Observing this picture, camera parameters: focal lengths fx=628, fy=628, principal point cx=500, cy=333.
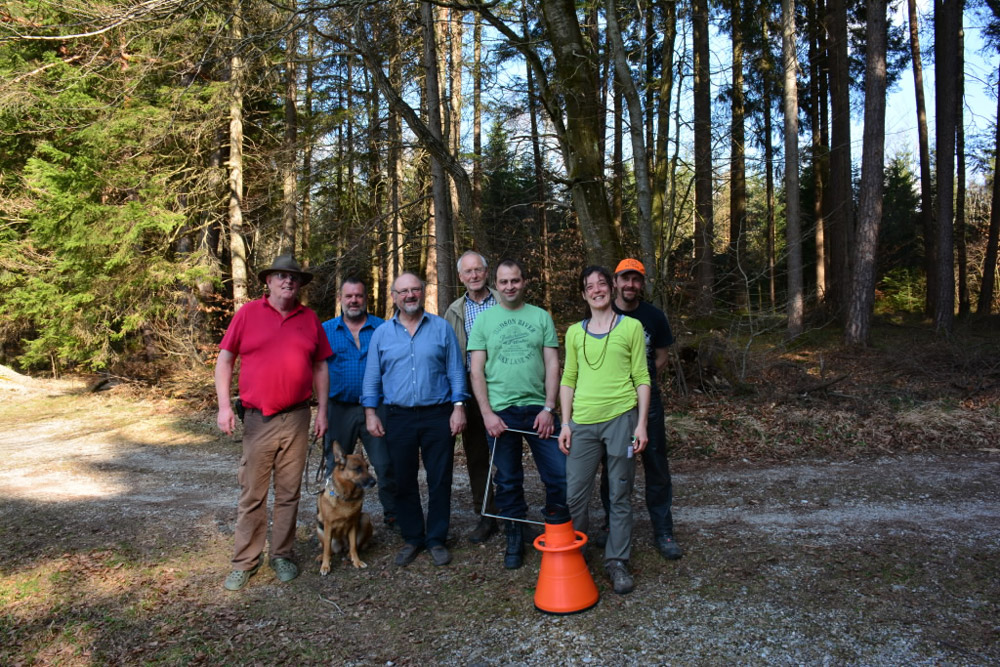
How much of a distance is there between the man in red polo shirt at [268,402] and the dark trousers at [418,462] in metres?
0.68

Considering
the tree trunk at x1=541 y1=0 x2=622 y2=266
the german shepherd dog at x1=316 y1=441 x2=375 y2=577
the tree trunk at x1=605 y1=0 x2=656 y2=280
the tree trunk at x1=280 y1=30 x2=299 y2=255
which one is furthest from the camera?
the tree trunk at x1=280 y1=30 x2=299 y2=255

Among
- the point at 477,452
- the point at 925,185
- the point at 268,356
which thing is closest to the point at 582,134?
the point at 477,452

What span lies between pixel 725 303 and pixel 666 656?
21.7 feet

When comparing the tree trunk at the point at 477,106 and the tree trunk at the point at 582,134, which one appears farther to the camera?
the tree trunk at the point at 477,106

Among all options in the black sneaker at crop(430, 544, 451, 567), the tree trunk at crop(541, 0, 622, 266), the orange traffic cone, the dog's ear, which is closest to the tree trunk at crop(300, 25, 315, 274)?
the tree trunk at crop(541, 0, 622, 266)

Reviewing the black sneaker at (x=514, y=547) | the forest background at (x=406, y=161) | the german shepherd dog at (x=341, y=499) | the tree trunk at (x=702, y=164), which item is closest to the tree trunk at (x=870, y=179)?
the forest background at (x=406, y=161)

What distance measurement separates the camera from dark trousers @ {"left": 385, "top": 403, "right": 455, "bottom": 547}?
449cm

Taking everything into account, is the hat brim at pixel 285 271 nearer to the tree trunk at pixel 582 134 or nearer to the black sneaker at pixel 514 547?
→ the black sneaker at pixel 514 547

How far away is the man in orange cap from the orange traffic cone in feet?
2.55

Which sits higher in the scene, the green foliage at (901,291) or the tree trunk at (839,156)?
the tree trunk at (839,156)

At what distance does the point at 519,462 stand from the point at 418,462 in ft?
2.40

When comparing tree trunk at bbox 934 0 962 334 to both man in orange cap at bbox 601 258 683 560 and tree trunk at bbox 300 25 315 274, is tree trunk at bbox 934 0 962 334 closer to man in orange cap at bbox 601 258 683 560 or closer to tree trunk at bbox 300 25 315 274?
man in orange cap at bbox 601 258 683 560

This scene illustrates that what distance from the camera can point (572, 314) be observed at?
18375mm

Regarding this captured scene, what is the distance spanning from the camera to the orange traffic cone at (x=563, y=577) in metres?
3.61
